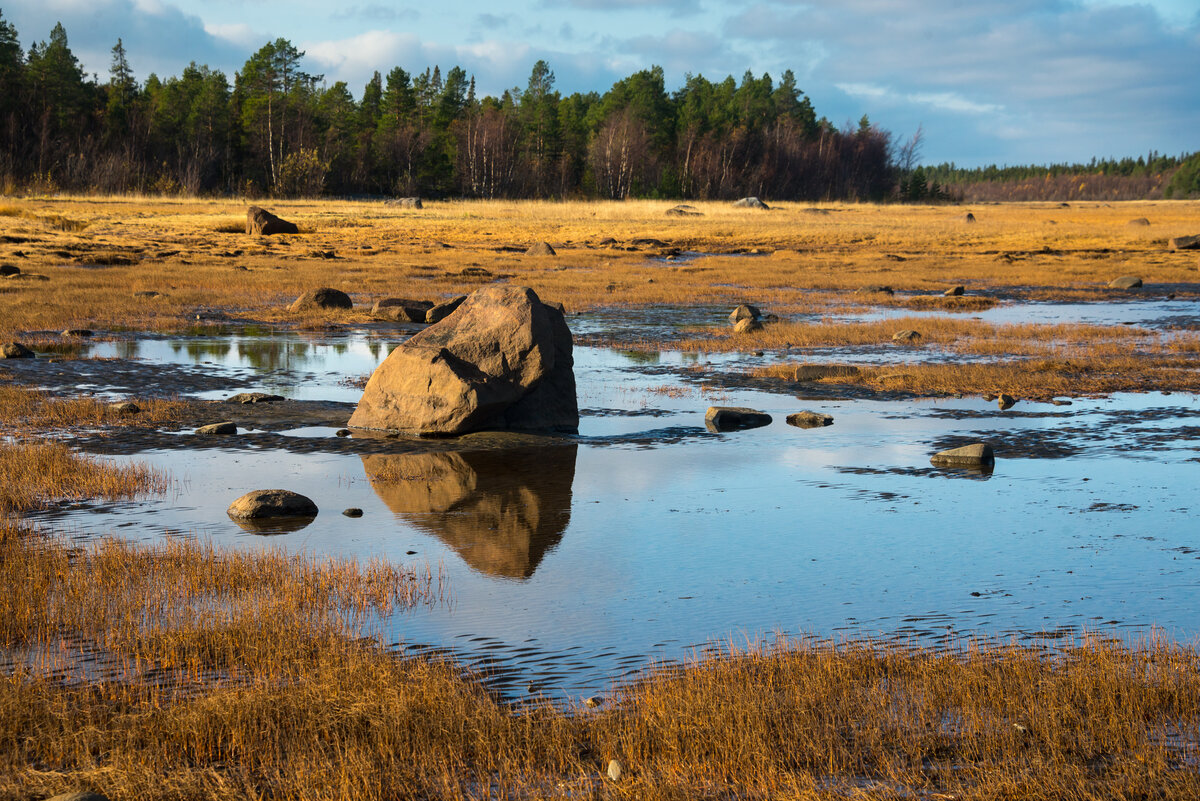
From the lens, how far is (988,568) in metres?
8.67

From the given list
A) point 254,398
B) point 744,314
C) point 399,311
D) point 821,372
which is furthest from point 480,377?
point 399,311

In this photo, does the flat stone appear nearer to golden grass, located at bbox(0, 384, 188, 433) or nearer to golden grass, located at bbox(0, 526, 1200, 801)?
golden grass, located at bbox(0, 384, 188, 433)

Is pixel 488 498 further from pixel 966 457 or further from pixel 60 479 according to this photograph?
pixel 966 457

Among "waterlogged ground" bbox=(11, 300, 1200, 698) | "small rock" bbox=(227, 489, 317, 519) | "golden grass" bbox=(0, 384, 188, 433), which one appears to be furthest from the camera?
"golden grass" bbox=(0, 384, 188, 433)

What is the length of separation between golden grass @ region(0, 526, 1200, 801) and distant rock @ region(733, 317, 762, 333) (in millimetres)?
18162

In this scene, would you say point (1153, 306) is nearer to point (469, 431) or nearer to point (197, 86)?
point (469, 431)

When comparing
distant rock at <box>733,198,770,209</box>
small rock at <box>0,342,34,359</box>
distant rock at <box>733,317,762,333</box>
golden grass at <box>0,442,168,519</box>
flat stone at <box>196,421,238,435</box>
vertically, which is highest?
distant rock at <box>733,198,770,209</box>

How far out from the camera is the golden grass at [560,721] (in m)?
4.98

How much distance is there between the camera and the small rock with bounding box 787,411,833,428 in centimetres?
1477

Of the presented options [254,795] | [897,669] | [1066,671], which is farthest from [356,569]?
[1066,671]

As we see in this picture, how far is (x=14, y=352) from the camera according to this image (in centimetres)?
1908

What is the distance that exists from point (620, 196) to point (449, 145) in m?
17.2

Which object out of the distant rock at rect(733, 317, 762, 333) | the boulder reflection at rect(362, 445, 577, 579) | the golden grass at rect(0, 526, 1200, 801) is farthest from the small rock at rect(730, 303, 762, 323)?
the golden grass at rect(0, 526, 1200, 801)

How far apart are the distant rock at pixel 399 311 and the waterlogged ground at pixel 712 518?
31.9ft
